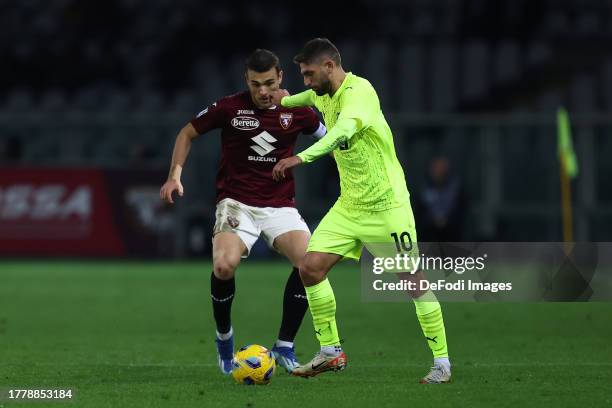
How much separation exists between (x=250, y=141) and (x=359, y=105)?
4.78 feet

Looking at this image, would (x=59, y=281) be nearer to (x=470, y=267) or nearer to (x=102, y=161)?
(x=102, y=161)

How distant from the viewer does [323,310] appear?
8672 millimetres

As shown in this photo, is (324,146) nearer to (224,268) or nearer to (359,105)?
(359,105)

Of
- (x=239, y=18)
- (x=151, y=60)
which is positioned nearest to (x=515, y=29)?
(x=239, y=18)

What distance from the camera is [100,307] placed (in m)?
14.4

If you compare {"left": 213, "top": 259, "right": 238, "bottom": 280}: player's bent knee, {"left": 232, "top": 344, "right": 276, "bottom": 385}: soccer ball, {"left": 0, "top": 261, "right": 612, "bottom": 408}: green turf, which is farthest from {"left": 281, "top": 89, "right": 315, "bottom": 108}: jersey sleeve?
{"left": 0, "top": 261, "right": 612, "bottom": 408}: green turf

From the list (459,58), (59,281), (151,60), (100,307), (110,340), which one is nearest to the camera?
(110,340)

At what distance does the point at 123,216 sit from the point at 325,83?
13.1 m

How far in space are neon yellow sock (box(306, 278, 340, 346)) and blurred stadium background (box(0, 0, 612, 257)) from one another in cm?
1105

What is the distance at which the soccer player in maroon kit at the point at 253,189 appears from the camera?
30.4 ft

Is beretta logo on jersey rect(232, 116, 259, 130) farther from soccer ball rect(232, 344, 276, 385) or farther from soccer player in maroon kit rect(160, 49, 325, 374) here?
soccer ball rect(232, 344, 276, 385)

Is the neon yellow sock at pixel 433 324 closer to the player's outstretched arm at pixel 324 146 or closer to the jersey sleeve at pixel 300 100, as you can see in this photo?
the player's outstretched arm at pixel 324 146

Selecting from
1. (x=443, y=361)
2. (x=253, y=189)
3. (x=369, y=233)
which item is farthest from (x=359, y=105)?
(x=443, y=361)

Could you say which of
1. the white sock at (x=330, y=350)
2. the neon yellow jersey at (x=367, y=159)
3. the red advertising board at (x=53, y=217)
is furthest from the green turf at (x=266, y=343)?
the red advertising board at (x=53, y=217)
